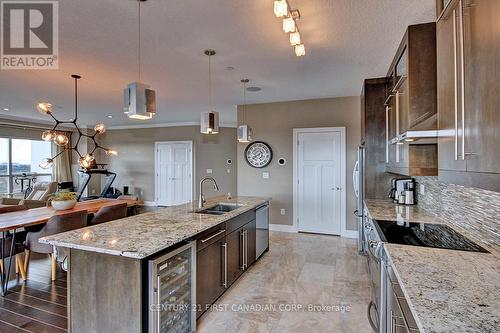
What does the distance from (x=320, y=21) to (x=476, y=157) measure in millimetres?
1986

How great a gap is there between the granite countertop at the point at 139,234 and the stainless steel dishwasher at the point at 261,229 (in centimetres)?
107

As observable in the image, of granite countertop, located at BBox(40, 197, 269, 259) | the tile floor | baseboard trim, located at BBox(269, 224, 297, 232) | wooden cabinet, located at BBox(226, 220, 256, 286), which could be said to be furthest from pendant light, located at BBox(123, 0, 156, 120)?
baseboard trim, located at BBox(269, 224, 297, 232)

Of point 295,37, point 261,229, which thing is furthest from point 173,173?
point 295,37

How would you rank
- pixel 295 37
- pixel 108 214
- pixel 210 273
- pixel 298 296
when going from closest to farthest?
pixel 295 37
pixel 210 273
pixel 298 296
pixel 108 214

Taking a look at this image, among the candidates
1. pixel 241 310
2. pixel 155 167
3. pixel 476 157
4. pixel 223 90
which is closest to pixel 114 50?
pixel 223 90

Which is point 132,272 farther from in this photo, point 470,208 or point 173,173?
point 173,173

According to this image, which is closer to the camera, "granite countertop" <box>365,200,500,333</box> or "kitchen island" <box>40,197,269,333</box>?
"granite countertop" <box>365,200,500,333</box>

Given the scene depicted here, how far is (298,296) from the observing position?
2.80 metres

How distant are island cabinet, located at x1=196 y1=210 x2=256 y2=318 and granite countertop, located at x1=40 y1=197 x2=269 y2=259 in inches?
6.2

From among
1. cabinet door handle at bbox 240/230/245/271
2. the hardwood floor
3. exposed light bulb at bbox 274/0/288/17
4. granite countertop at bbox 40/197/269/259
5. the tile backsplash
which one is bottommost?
the hardwood floor

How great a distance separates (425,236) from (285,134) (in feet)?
12.4

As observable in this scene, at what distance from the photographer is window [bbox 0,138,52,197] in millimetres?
7270

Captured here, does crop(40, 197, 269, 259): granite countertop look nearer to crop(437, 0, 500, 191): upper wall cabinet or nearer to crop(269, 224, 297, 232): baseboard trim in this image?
crop(437, 0, 500, 191): upper wall cabinet

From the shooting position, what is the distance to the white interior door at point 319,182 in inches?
202
